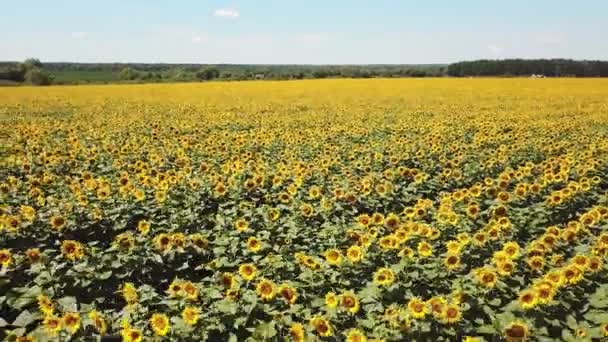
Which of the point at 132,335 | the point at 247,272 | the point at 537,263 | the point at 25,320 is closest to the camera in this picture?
the point at 132,335

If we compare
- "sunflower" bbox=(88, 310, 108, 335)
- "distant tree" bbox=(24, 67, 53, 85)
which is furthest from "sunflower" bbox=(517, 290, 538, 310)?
"distant tree" bbox=(24, 67, 53, 85)

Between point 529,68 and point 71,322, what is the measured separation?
261 ft

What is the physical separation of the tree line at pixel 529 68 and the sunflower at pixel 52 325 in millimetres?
73853

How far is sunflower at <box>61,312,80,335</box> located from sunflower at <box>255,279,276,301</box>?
1.27m

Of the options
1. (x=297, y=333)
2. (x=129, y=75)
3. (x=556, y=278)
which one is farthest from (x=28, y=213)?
(x=129, y=75)

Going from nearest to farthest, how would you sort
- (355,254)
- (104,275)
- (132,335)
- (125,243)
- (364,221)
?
(132,335)
(104,275)
(355,254)
(125,243)
(364,221)

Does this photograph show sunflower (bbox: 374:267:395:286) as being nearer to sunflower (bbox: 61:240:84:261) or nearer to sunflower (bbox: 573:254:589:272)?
sunflower (bbox: 573:254:589:272)

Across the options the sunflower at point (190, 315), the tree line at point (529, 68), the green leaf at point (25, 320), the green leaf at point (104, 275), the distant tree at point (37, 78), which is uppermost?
the tree line at point (529, 68)

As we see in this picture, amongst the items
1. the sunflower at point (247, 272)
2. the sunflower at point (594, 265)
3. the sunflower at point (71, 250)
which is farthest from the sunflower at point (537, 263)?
the sunflower at point (71, 250)

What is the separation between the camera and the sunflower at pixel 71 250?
5.20 m

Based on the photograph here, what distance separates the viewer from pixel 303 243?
657cm

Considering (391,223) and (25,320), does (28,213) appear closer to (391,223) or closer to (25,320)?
(25,320)

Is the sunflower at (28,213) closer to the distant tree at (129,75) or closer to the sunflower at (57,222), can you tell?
the sunflower at (57,222)

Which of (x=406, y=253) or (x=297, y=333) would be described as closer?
(x=297, y=333)
